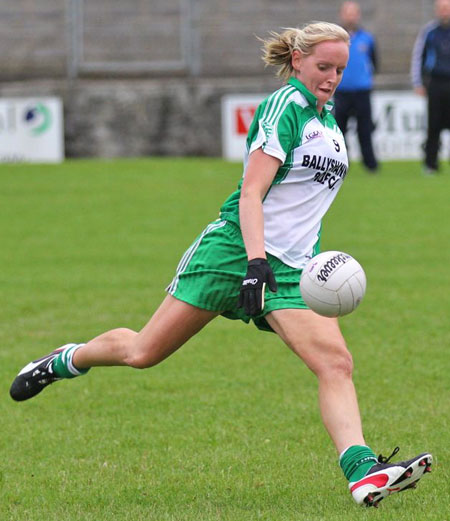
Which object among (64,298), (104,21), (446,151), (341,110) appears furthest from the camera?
(104,21)

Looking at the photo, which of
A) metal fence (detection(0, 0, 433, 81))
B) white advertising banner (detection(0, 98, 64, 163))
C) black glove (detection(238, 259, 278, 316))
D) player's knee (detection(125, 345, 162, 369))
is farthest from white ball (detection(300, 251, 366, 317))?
metal fence (detection(0, 0, 433, 81))

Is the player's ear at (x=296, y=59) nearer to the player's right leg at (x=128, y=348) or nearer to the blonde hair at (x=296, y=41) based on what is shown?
the blonde hair at (x=296, y=41)

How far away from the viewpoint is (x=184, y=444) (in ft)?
20.4

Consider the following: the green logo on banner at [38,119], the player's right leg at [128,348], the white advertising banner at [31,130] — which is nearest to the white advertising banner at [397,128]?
the white advertising banner at [31,130]

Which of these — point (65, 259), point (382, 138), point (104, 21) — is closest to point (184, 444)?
point (65, 259)

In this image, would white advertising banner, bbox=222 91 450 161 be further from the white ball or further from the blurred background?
the white ball

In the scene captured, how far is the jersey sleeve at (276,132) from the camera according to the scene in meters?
5.11

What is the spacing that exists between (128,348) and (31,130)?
1807 cm

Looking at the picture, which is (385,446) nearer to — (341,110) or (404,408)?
(404,408)

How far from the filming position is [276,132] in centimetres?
512

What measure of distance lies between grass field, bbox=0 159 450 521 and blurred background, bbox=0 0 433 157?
9378mm

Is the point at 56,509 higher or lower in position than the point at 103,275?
higher

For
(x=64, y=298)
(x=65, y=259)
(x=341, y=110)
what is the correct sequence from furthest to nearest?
(x=341, y=110), (x=65, y=259), (x=64, y=298)

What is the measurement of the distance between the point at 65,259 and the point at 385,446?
7233 millimetres
